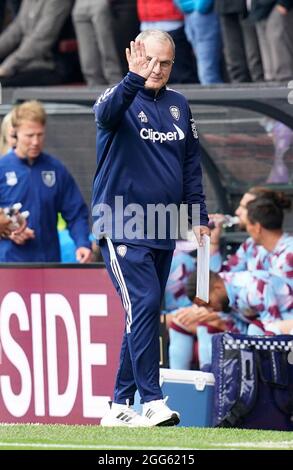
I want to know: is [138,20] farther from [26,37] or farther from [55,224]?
[55,224]

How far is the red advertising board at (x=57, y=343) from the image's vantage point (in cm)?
1001

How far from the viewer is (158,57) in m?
7.98

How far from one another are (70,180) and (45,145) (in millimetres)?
1822

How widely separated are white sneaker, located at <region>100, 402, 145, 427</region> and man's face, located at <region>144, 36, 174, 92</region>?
5.59 ft

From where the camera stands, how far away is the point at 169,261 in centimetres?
841

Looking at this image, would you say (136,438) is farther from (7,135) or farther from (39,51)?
(39,51)

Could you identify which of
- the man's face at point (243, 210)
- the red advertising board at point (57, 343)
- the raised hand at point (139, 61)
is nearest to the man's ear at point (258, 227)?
the man's face at point (243, 210)

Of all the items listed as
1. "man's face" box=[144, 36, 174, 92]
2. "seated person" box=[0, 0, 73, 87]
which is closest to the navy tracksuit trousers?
"man's face" box=[144, 36, 174, 92]

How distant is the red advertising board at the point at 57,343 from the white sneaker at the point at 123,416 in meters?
1.57

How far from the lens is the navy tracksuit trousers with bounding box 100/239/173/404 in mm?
8156

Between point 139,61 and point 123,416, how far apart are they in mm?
1897

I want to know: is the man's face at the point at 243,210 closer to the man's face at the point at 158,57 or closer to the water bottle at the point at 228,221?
the water bottle at the point at 228,221

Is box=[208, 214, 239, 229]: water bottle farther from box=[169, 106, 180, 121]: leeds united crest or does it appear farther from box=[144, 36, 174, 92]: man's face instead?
box=[144, 36, 174, 92]: man's face
